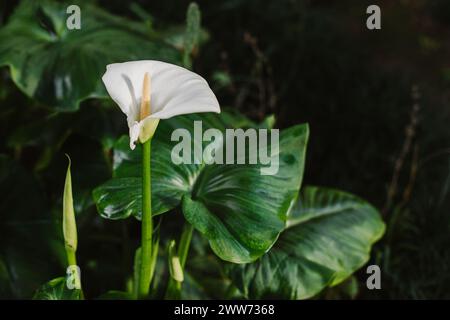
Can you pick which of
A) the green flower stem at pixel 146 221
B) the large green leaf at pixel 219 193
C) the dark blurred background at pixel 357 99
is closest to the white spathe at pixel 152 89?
the green flower stem at pixel 146 221

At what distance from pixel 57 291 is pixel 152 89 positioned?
0.38m

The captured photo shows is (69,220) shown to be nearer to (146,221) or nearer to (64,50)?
(146,221)

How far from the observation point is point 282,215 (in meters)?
1.06

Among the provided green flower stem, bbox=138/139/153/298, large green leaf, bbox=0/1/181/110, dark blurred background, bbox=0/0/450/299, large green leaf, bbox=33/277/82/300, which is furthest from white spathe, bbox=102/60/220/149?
dark blurred background, bbox=0/0/450/299

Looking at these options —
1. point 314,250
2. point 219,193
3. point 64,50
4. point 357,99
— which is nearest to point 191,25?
point 64,50

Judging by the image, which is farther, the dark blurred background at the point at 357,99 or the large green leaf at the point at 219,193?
the dark blurred background at the point at 357,99

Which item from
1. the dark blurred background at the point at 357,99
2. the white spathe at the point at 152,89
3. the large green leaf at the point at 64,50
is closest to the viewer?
the white spathe at the point at 152,89

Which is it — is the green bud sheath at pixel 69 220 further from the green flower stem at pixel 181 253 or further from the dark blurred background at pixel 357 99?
the dark blurred background at pixel 357 99

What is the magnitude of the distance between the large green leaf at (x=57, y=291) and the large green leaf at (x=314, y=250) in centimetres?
32

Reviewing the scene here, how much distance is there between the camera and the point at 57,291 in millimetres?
1009

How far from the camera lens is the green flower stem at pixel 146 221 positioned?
3.00 feet
